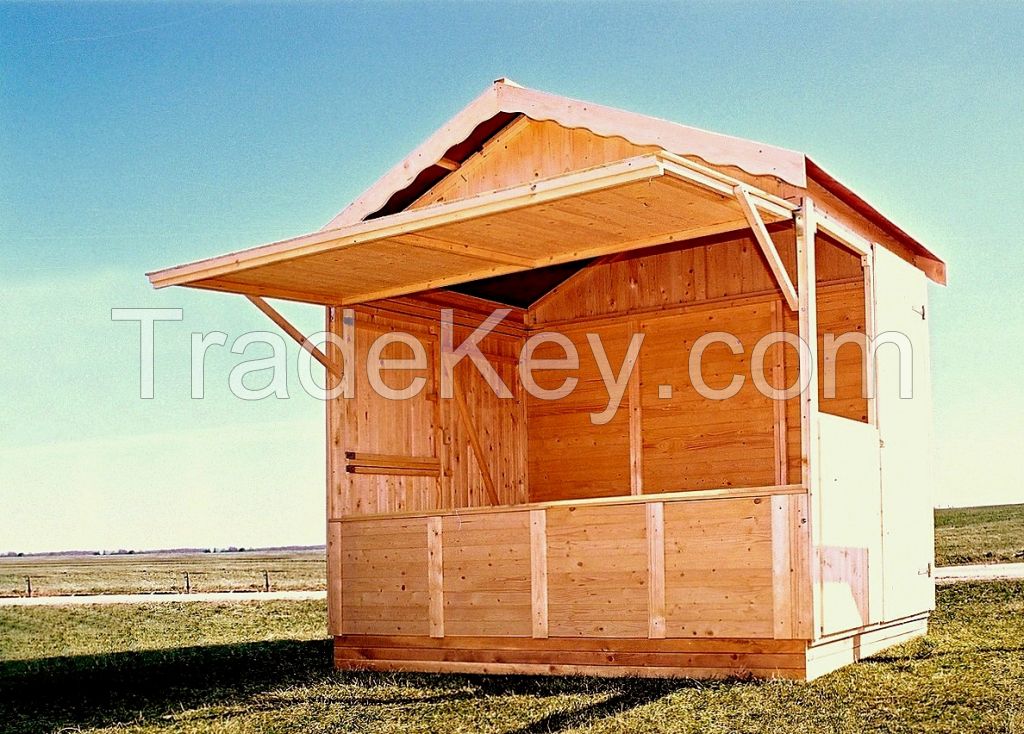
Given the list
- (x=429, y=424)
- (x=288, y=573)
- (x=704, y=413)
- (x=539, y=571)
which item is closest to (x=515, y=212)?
(x=539, y=571)

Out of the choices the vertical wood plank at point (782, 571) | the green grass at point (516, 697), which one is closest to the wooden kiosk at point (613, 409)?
the vertical wood plank at point (782, 571)

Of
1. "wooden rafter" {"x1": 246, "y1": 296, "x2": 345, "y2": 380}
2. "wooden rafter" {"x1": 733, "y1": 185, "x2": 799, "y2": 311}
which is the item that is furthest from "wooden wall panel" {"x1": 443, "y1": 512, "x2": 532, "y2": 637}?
"wooden rafter" {"x1": 733, "y1": 185, "x2": 799, "y2": 311}

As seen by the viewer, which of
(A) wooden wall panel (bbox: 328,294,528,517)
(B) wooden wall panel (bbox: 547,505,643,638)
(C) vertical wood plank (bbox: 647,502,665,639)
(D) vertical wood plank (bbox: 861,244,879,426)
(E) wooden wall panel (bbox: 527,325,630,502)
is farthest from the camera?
(E) wooden wall panel (bbox: 527,325,630,502)

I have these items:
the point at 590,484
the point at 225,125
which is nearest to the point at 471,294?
the point at 590,484

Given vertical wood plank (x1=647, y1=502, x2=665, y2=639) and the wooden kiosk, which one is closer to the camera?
the wooden kiosk

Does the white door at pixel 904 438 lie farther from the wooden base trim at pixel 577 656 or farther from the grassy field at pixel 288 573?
the grassy field at pixel 288 573

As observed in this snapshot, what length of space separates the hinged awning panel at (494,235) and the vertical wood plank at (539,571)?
1.81 meters

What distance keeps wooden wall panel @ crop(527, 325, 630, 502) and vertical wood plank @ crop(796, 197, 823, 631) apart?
3259 millimetres

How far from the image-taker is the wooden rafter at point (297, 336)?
31.8ft

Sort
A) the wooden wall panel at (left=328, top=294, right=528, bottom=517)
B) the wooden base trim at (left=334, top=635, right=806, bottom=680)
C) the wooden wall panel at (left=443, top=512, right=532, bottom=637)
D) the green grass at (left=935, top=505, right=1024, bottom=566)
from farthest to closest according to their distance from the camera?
the green grass at (left=935, top=505, right=1024, bottom=566), the wooden wall panel at (left=328, top=294, right=528, bottom=517), the wooden wall panel at (left=443, top=512, right=532, bottom=637), the wooden base trim at (left=334, top=635, right=806, bottom=680)

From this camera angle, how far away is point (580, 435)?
1150 cm

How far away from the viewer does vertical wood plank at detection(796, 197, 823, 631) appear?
7793 mm

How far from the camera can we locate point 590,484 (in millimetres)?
11344

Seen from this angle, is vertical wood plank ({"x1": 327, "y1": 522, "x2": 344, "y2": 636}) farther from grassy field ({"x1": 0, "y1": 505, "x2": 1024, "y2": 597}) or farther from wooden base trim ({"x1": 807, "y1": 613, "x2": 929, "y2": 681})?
grassy field ({"x1": 0, "y1": 505, "x2": 1024, "y2": 597})
